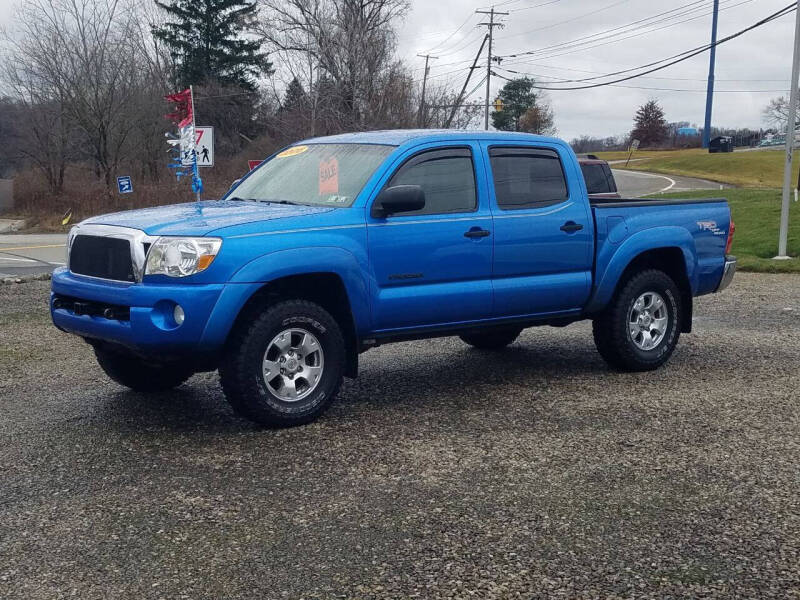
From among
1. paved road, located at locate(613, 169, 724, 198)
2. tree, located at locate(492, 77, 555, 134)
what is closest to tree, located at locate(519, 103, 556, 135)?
tree, located at locate(492, 77, 555, 134)

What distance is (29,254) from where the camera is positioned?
21.7 meters

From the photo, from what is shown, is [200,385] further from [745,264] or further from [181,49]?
[181,49]

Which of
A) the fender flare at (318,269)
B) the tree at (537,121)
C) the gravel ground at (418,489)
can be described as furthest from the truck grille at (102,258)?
the tree at (537,121)

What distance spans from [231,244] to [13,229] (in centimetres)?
3329

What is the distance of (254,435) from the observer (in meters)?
5.58

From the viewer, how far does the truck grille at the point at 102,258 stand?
538cm

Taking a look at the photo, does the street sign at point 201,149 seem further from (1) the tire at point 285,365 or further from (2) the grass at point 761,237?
(1) the tire at point 285,365

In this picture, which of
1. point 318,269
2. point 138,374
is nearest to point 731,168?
point 138,374

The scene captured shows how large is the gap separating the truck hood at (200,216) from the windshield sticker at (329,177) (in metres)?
0.25

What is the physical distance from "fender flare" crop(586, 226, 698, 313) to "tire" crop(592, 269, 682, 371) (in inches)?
5.5

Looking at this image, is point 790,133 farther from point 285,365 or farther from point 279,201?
point 285,365

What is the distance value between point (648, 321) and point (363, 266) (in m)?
2.93

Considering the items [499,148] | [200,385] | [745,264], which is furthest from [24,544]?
[745,264]

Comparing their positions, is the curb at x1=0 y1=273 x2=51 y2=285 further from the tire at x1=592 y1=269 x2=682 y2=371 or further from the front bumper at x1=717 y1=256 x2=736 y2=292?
the front bumper at x1=717 y1=256 x2=736 y2=292
